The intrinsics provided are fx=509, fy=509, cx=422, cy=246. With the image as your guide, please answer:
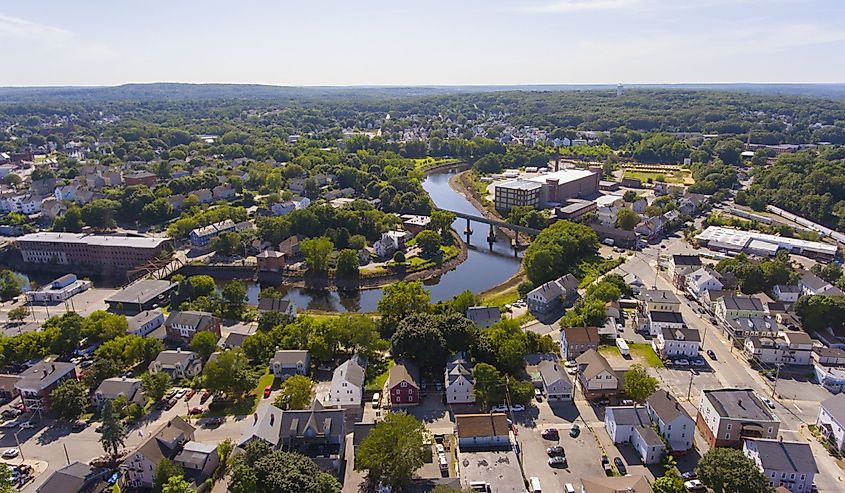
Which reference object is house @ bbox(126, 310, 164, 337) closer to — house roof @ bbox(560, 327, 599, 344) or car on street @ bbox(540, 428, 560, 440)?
car on street @ bbox(540, 428, 560, 440)

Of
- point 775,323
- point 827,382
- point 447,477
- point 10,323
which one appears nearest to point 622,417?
point 447,477

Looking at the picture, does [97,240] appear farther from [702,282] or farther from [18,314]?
[702,282]

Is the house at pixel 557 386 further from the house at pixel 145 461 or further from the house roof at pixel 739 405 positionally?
the house at pixel 145 461

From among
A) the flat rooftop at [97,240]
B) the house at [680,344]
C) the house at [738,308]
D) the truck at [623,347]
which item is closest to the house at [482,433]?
the truck at [623,347]

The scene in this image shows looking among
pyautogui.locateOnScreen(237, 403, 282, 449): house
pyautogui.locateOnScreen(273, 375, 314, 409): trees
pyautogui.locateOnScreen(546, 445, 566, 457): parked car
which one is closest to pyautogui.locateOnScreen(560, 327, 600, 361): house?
pyautogui.locateOnScreen(546, 445, 566, 457): parked car

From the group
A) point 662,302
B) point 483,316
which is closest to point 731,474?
point 483,316
